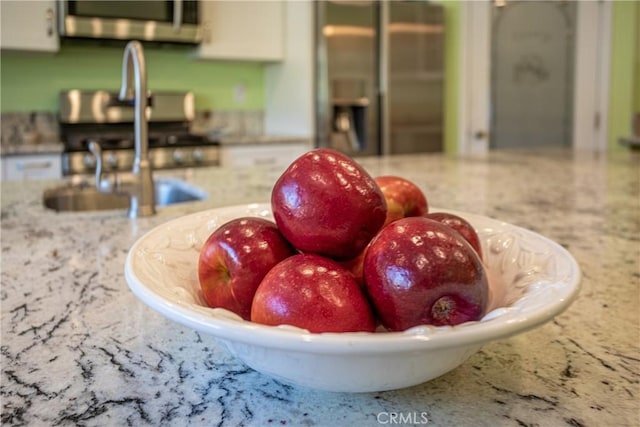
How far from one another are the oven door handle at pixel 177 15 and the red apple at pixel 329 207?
3093mm

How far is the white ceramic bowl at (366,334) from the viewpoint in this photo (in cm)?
35

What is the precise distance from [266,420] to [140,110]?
1000 mm

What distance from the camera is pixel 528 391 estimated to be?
1.54 feet

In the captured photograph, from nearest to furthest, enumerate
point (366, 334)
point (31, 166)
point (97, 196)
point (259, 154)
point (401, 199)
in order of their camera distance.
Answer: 1. point (366, 334)
2. point (401, 199)
3. point (97, 196)
4. point (31, 166)
5. point (259, 154)

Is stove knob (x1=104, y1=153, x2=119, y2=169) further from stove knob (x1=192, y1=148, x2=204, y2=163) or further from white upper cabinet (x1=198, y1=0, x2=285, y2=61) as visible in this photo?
white upper cabinet (x1=198, y1=0, x2=285, y2=61)

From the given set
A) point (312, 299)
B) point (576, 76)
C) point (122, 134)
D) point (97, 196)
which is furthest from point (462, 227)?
point (576, 76)

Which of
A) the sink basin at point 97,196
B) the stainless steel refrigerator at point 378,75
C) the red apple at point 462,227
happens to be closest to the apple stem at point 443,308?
the red apple at point 462,227

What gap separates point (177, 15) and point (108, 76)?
665 mm

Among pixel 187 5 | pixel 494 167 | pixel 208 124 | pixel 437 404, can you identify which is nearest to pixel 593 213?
pixel 494 167

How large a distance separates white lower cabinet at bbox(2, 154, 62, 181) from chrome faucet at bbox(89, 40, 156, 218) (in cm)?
175

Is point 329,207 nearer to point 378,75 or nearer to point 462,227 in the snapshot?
point 462,227

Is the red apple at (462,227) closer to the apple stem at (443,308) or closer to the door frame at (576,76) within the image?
the apple stem at (443,308)

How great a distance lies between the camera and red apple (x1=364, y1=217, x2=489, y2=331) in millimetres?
409

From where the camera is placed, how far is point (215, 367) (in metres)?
0.52
